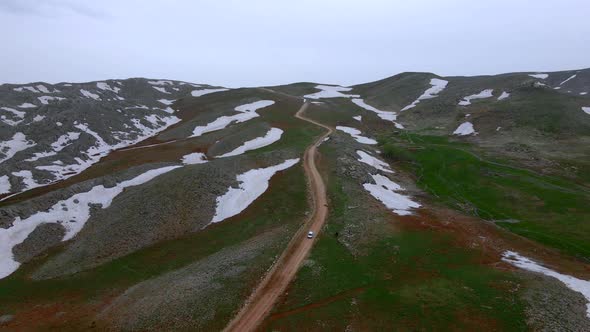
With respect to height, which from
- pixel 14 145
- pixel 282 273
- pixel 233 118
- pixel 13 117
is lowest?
pixel 282 273

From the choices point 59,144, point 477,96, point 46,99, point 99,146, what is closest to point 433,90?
point 477,96

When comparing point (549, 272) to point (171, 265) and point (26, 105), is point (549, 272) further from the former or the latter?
point (26, 105)

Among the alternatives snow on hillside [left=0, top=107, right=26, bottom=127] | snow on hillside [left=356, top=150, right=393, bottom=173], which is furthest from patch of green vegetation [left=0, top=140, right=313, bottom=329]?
snow on hillside [left=0, top=107, right=26, bottom=127]

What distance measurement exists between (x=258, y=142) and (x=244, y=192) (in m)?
26.5

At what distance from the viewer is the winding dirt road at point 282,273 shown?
26.1 metres

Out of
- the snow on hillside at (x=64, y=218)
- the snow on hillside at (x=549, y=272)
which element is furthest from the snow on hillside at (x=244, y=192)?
the snow on hillside at (x=549, y=272)

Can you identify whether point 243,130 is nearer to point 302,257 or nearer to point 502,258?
point 302,257

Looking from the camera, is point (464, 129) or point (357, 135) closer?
point (357, 135)

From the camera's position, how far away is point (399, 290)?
28.8m

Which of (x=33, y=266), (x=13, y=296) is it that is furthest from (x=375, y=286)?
(x=33, y=266)

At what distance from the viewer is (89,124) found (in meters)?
84.9

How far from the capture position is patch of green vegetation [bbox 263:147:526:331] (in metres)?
25.2

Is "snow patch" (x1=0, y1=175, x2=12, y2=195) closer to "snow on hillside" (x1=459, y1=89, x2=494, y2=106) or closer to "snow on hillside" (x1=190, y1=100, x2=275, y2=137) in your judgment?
"snow on hillside" (x1=190, y1=100, x2=275, y2=137)

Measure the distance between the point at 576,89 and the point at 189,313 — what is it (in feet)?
523
